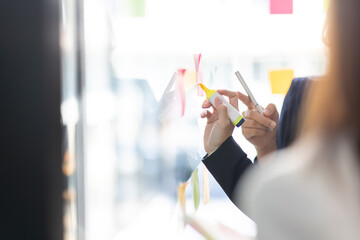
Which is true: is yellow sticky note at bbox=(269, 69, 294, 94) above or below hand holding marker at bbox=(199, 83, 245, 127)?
above

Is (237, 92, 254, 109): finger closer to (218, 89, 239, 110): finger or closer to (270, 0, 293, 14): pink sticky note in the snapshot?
(218, 89, 239, 110): finger

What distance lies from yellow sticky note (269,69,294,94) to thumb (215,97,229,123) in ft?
0.34

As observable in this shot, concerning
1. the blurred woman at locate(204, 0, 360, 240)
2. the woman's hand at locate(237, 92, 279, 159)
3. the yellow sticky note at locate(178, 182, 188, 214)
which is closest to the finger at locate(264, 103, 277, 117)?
the woman's hand at locate(237, 92, 279, 159)

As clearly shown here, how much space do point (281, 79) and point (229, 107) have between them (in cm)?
11

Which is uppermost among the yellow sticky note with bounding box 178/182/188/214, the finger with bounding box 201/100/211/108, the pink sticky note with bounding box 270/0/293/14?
the pink sticky note with bounding box 270/0/293/14

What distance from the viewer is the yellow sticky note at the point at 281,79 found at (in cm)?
81

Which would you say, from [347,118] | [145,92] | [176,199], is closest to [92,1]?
[145,92]

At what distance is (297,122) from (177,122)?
0.78 feet

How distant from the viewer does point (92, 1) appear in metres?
0.76

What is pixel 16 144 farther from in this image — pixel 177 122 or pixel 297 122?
pixel 297 122

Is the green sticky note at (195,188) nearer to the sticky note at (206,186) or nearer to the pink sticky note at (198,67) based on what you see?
the sticky note at (206,186)

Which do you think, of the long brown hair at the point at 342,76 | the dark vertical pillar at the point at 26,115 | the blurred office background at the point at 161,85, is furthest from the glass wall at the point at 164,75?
the long brown hair at the point at 342,76

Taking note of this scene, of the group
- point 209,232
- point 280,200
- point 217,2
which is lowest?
point 209,232

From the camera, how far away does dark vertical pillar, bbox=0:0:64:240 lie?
60 centimetres
